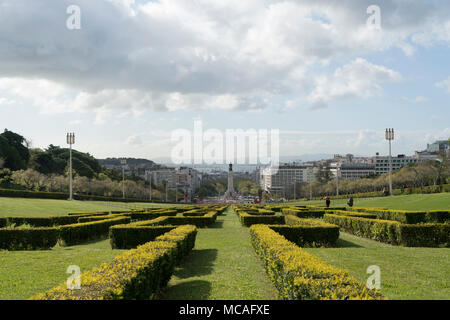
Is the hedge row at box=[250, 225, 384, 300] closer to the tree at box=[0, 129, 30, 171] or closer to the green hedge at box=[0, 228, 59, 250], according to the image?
the green hedge at box=[0, 228, 59, 250]

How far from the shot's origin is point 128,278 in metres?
6.42

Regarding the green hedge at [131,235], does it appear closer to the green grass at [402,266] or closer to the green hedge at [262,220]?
the green grass at [402,266]

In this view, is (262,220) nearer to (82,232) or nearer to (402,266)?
(82,232)

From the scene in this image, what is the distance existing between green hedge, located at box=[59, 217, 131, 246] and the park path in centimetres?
619

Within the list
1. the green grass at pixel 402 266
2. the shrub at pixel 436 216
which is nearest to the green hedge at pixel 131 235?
the green grass at pixel 402 266

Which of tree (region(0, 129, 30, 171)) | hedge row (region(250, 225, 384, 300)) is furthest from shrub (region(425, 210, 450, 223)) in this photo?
tree (region(0, 129, 30, 171))

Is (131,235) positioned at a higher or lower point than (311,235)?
higher

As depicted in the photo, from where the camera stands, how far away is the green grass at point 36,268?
341 inches

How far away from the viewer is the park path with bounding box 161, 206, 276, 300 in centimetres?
857

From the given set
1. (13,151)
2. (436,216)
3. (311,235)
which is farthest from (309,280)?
(13,151)

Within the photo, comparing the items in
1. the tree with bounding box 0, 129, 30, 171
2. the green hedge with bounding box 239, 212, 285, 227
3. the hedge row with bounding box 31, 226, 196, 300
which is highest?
the tree with bounding box 0, 129, 30, 171

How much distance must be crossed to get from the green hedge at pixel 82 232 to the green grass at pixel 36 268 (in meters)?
2.88

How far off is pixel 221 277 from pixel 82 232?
10.6 metres
